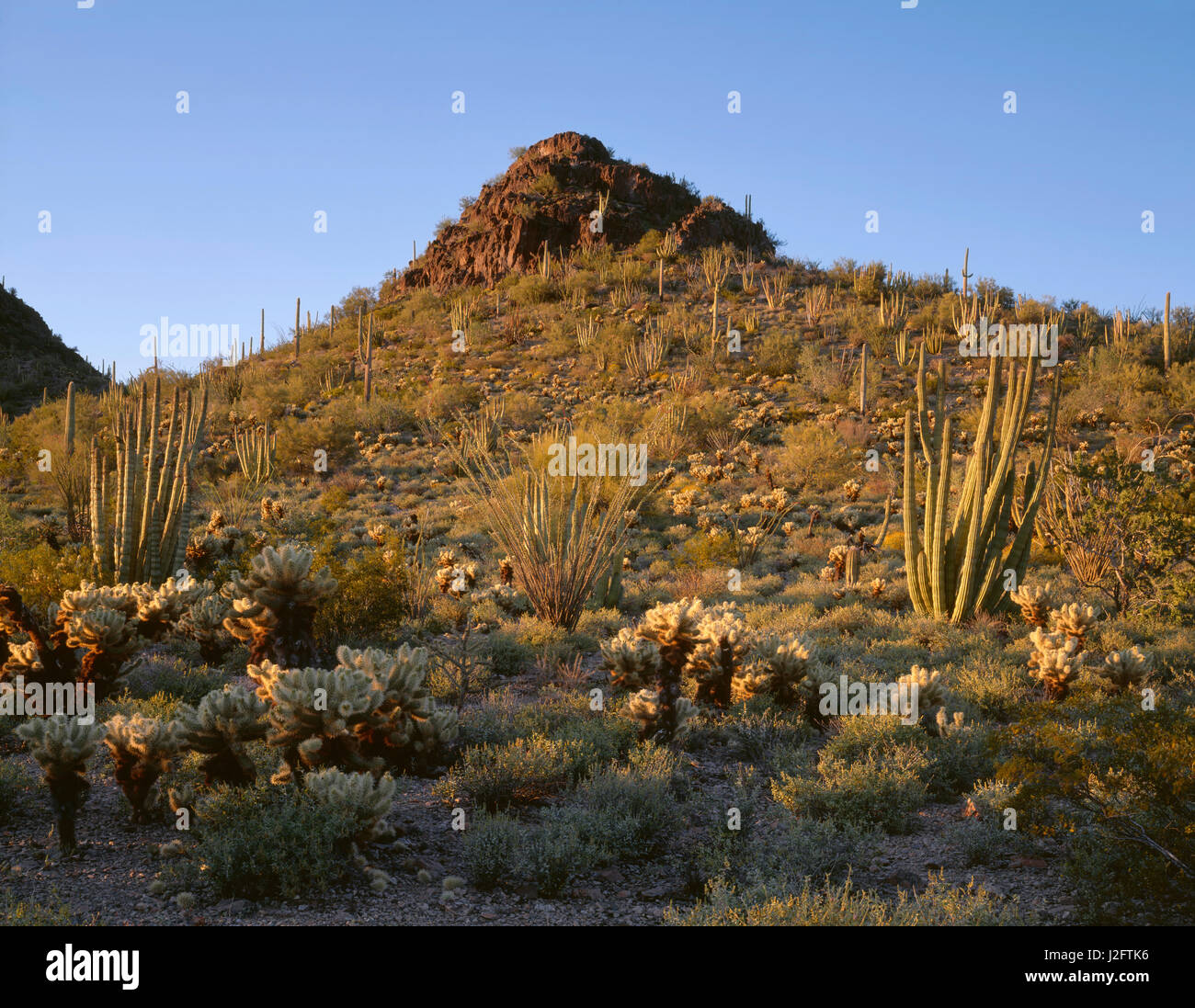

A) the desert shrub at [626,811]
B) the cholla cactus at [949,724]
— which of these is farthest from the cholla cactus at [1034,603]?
the desert shrub at [626,811]

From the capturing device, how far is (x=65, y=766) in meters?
3.85

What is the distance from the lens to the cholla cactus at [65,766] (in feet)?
12.6

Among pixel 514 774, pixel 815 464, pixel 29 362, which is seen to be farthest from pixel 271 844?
pixel 29 362

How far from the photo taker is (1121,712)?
516 centimetres

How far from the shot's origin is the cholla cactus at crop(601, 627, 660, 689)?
19.6 ft

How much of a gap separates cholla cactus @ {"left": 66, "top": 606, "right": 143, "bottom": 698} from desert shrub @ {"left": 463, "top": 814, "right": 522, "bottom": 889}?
3.42m

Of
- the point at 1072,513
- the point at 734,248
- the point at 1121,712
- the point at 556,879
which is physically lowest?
the point at 556,879

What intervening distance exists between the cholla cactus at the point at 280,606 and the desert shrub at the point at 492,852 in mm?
2049

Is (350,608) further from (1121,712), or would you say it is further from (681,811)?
(1121,712)

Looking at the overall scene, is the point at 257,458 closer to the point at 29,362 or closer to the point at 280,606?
the point at 280,606

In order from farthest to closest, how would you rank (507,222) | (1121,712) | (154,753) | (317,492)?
(507,222) → (317,492) → (1121,712) → (154,753)

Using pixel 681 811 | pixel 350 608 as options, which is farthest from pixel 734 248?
pixel 681 811

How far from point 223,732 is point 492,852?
1.58m

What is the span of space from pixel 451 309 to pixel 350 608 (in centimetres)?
3301
